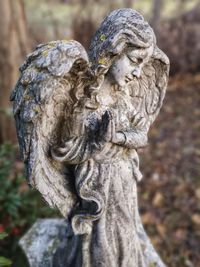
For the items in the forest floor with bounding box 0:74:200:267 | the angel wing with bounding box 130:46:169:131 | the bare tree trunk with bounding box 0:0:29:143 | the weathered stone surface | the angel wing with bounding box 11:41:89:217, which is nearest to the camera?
the angel wing with bounding box 11:41:89:217

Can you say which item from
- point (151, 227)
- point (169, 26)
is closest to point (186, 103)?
point (169, 26)

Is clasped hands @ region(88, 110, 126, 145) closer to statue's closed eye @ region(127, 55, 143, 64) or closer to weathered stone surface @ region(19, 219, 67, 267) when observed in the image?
statue's closed eye @ region(127, 55, 143, 64)

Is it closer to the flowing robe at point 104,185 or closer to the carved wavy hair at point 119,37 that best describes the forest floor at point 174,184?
the flowing robe at point 104,185

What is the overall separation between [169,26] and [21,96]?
5.90 m

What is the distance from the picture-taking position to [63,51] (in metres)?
1.34

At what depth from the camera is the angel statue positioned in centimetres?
138

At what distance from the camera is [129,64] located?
4.91ft

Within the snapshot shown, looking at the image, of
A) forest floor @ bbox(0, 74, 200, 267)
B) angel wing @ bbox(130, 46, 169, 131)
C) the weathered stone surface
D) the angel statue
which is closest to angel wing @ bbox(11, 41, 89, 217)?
the angel statue

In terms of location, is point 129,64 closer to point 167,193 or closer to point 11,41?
point 167,193

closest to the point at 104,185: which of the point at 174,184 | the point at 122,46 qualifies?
the point at 122,46

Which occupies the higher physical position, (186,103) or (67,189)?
(186,103)

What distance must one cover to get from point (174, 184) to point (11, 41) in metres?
2.38

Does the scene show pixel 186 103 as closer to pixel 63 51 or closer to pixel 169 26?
pixel 169 26

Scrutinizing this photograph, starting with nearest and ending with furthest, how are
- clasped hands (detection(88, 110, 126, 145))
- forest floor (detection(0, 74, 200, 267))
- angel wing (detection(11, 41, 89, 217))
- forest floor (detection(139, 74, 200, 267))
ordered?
angel wing (detection(11, 41, 89, 217)) → clasped hands (detection(88, 110, 126, 145)) → forest floor (detection(0, 74, 200, 267)) → forest floor (detection(139, 74, 200, 267))
